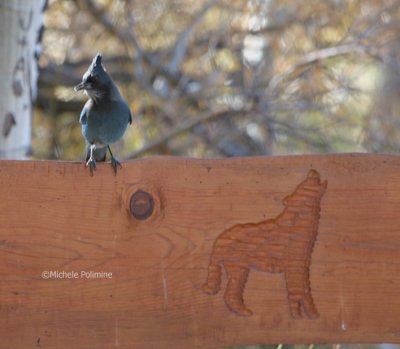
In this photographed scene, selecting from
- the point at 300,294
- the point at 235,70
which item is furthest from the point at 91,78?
the point at 235,70

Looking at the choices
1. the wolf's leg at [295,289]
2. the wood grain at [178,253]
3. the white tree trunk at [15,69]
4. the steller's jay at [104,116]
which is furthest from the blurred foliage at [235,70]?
the wolf's leg at [295,289]

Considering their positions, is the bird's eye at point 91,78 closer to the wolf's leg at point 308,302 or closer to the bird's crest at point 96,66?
the bird's crest at point 96,66

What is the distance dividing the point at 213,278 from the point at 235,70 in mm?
3679

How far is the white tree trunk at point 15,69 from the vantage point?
10.8 ft

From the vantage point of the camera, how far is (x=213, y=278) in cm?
190

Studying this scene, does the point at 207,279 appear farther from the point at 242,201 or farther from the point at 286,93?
the point at 286,93

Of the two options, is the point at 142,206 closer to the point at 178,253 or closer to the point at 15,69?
the point at 178,253

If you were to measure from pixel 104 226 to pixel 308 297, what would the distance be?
1.76ft

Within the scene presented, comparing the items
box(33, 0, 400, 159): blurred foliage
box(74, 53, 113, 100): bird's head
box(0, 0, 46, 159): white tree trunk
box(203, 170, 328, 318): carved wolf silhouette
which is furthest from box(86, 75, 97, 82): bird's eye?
box(33, 0, 400, 159): blurred foliage

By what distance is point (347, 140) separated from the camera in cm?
520

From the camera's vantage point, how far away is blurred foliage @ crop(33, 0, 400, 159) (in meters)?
5.15

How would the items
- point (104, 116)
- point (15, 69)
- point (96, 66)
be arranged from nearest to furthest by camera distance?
point (96, 66) → point (104, 116) → point (15, 69)

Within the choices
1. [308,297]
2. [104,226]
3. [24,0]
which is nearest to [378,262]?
[308,297]

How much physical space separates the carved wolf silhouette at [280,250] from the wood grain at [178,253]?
0.05 feet
